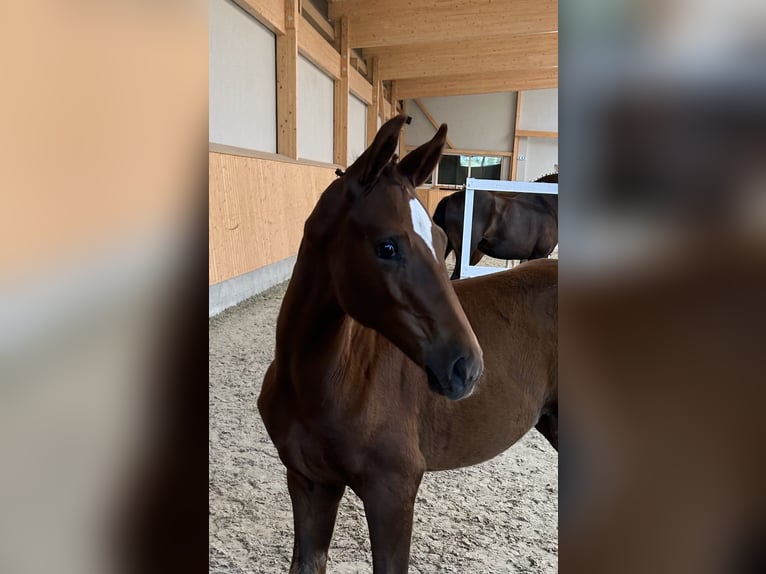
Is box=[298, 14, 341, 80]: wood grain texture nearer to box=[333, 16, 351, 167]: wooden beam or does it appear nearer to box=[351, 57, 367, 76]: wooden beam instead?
box=[333, 16, 351, 167]: wooden beam

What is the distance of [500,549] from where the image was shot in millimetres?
1534

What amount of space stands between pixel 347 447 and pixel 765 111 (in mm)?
850

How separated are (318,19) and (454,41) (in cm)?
279

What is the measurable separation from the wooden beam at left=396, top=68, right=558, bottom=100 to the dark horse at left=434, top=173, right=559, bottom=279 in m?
7.03

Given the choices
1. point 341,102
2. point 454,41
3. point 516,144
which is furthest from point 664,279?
point 516,144

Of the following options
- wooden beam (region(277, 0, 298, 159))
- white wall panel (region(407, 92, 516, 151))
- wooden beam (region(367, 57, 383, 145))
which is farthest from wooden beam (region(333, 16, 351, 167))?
white wall panel (region(407, 92, 516, 151))

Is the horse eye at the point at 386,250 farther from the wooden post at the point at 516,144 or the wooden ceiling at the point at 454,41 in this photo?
the wooden post at the point at 516,144

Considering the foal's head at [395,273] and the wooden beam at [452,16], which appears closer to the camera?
the foal's head at [395,273]

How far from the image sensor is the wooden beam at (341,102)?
7336mm

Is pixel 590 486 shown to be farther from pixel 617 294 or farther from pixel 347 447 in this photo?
pixel 347 447

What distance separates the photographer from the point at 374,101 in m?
10.0

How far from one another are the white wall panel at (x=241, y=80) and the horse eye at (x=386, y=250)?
10.8ft

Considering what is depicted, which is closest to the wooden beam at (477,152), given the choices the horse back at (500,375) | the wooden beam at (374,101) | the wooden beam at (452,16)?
the wooden beam at (374,101)

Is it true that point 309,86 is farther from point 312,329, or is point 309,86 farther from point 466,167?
point 466,167
